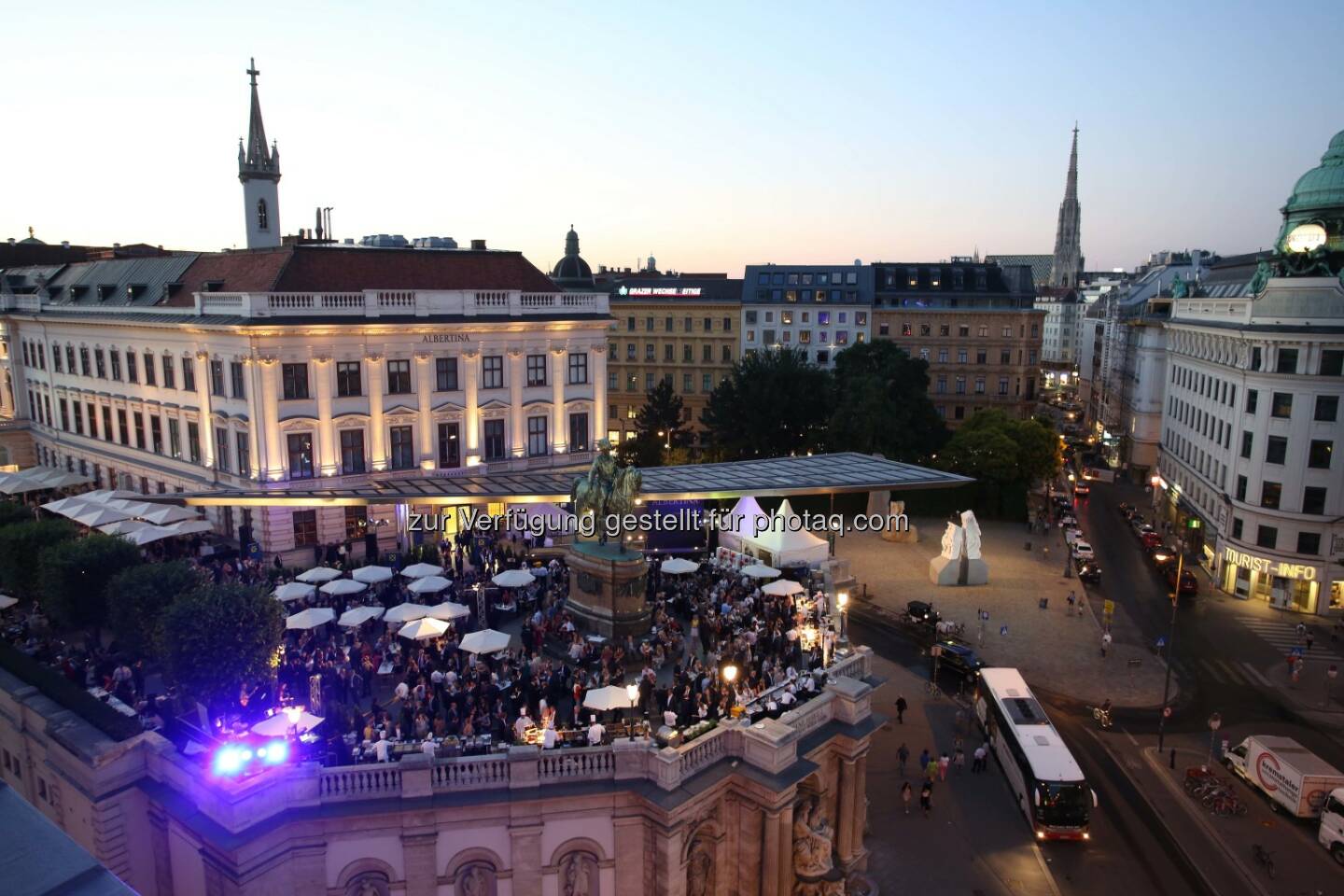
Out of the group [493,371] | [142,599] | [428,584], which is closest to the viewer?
[142,599]

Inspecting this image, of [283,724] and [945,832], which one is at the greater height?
[283,724]

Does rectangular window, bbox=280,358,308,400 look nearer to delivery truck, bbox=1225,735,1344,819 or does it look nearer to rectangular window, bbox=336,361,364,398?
rectangular window, bbox=336,361,364,398

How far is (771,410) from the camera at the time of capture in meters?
76.9

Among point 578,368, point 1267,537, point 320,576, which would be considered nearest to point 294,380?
point 320,576

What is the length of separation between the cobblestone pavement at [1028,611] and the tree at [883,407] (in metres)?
8.61

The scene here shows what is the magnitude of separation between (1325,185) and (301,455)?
214 feet

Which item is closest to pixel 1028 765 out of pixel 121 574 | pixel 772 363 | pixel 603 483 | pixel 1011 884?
pixel 1011 884

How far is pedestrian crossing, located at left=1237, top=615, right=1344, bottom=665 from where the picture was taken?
44.8 m

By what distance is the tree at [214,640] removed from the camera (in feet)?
80.2

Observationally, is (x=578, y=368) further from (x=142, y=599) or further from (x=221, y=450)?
(x=142, y=599)

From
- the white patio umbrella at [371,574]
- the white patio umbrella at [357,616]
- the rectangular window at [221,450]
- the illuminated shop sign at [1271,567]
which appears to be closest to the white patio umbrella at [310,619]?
the white patio umbrella at [357,616]

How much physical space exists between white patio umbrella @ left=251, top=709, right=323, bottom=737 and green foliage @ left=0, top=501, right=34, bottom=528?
2499 cm

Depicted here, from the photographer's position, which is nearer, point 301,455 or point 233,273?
point 301,455

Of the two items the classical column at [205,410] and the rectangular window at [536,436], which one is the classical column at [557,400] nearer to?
the rectangular window at [536,436]
